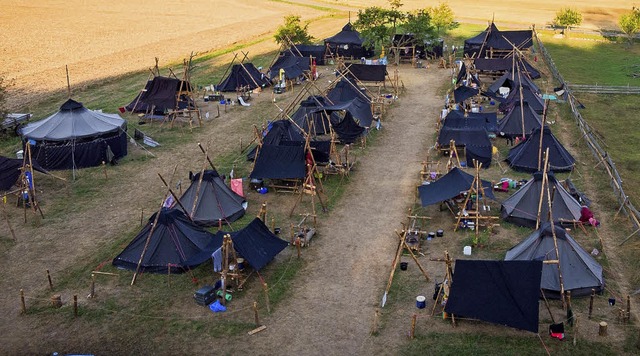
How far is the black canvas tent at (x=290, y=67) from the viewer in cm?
5025

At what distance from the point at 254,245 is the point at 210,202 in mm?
5061

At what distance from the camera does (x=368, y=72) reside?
4822cm

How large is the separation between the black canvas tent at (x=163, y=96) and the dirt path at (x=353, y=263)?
12.6 m

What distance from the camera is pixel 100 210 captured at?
28547 millimetres

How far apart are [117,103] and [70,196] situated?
53.9 ft

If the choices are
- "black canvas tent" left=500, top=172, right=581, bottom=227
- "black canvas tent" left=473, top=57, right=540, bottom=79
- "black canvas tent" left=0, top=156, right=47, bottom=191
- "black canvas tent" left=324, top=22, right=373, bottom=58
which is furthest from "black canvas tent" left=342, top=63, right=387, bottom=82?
"black canvas tent" left=0, top=156, right=47, bottom=191

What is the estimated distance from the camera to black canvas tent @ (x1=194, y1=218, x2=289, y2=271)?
22297 mm

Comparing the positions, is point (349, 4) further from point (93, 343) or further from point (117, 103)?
point (93, 343)

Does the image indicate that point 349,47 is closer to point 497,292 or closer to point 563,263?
point 563,263

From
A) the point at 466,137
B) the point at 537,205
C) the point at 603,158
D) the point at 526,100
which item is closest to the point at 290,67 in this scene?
the point at 526,100

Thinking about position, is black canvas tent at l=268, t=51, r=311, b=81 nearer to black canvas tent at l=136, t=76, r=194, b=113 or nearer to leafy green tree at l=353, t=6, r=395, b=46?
leafy green tree at l=353, t=6, r=395, b=46

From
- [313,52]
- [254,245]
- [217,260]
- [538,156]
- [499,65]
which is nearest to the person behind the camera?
[217,260]

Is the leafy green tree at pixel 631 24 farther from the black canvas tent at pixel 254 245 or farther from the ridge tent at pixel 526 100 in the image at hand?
the black canvas tent at pixel 254 245

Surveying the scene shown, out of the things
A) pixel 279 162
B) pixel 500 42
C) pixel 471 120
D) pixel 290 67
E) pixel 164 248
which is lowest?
pixel 164 248
